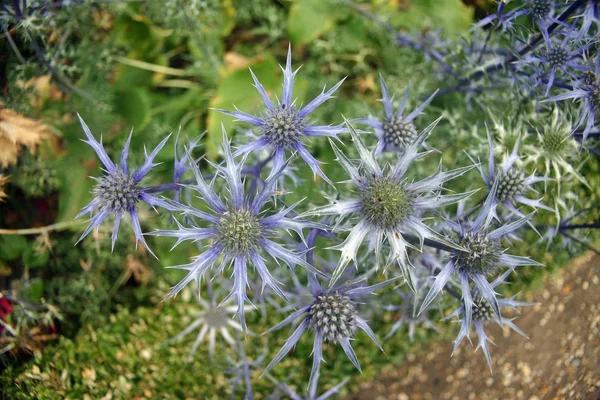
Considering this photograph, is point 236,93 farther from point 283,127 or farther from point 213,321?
point 213,321

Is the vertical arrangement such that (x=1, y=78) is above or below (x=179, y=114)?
below

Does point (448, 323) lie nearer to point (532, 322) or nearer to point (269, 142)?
point (532, 322)

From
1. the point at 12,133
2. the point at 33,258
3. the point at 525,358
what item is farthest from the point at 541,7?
the point at 33,258

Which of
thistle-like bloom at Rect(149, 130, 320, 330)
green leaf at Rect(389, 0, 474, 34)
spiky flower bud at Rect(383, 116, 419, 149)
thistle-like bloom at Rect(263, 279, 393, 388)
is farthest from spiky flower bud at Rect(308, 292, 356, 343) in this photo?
green leaf at Rect(389, 0, 474, 34)

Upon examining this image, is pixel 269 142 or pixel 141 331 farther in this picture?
pixel 141 331

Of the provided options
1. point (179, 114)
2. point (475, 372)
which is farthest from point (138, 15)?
point (475, 372)

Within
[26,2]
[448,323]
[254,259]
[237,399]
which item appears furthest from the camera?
[448,323]
